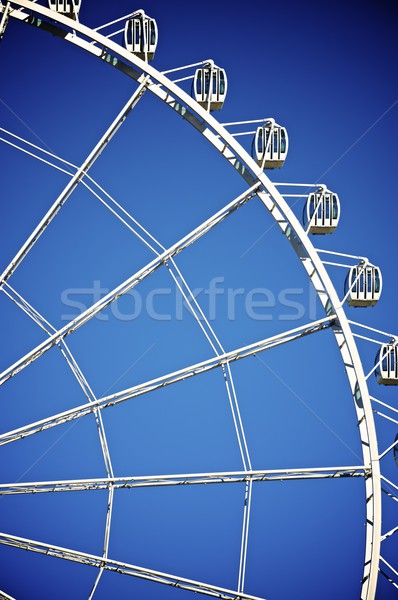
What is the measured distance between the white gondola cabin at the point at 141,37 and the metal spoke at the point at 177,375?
718 cm

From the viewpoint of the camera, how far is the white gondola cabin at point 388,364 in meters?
26.4

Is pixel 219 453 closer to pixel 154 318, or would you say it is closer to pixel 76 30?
pixel 154 318

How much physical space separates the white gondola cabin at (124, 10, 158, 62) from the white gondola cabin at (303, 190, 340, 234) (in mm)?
5074

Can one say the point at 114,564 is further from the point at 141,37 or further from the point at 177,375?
the point at 141,37

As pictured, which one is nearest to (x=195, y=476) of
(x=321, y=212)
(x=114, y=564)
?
(x=114, y=564)

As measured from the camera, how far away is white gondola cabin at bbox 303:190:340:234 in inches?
1045

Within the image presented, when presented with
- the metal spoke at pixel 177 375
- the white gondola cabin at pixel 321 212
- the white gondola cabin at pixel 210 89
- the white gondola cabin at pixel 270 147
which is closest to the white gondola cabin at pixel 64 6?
the white gondola cabin at pixel 210 89

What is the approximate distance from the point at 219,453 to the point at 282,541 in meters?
4.51

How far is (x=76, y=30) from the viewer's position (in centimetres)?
2548

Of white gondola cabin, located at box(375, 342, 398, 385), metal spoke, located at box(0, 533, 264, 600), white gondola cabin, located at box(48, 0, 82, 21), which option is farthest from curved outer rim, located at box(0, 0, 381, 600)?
metal spoke, located at box(0, 533, 264, 600)

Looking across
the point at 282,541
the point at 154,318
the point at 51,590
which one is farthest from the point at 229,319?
the point at 51,590

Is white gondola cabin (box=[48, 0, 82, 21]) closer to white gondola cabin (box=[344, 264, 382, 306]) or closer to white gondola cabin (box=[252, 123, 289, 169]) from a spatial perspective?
white gondola cabin (box=[252, 123, 289, 169])

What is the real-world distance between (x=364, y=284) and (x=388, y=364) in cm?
194

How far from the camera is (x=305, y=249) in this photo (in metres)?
25.0
